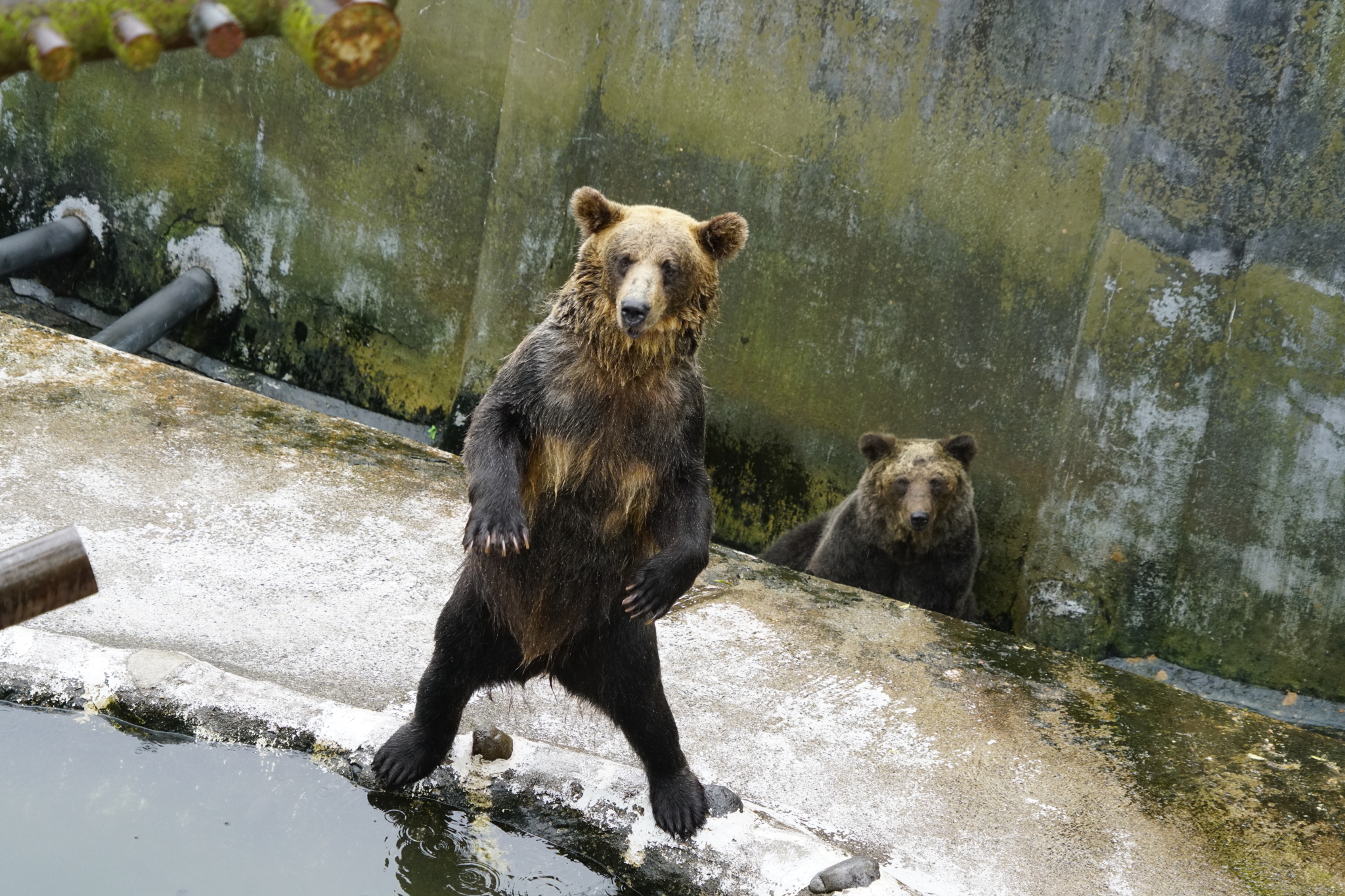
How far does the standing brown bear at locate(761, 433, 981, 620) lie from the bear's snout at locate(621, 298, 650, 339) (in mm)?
3394

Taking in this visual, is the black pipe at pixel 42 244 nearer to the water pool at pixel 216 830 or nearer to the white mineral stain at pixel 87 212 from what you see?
the white mineral stain at pixel 87 212

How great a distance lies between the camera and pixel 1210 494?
5953 millimetres

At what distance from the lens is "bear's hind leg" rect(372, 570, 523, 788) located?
3330mm

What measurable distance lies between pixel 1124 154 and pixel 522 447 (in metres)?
3.70

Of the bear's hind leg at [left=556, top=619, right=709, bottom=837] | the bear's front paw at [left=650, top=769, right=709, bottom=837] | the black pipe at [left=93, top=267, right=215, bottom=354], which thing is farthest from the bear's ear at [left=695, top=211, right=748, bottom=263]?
the black pipe at [left=93, top=267, right=215, bottom=354]

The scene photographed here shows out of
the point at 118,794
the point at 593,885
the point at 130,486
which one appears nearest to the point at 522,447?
the point at 593,885

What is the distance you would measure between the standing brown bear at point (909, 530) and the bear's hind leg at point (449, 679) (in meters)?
3.29

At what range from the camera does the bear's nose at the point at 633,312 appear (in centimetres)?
306

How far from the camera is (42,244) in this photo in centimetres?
775

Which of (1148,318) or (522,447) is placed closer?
(522,447)

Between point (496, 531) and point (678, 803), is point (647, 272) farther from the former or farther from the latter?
point (678, 803)

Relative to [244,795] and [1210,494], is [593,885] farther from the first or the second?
[1210,494]

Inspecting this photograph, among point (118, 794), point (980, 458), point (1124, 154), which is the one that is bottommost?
point (118, 794)

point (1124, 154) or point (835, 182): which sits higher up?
point (1124, 154)
